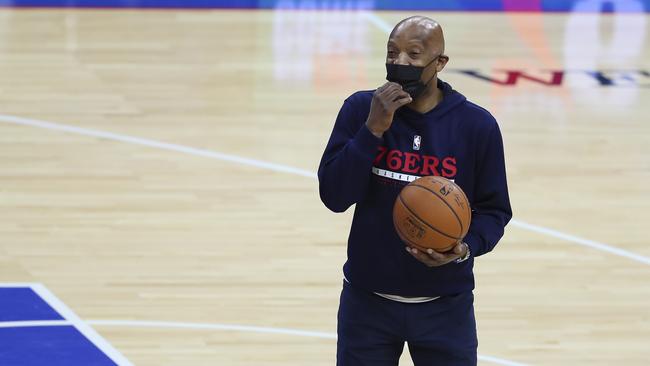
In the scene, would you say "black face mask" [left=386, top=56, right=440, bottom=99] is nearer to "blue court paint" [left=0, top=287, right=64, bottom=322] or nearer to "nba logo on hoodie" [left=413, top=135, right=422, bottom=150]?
"nba logo on hoodie" [left=413, top=135, right=422, bottom=150]

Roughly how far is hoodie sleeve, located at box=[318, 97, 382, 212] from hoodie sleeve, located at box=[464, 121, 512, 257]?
34cm

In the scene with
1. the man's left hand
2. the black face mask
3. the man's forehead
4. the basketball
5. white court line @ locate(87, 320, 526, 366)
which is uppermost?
the man's forehead

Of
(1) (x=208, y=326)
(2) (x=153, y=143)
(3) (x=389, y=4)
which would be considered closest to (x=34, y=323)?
(1) (x=208, y=326)

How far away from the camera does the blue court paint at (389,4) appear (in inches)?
589

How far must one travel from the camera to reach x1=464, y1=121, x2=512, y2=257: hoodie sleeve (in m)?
3.83

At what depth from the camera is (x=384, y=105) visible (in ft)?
11.7

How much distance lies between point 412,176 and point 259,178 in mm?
5095

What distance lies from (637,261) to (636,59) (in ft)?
19.9

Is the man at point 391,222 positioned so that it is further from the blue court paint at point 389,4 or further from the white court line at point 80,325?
the blue court paint at point 389,4

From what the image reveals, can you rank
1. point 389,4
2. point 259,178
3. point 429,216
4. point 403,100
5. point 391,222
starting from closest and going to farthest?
point 403,100
point 429,216
point 391,222
point 259,178
point 389,4

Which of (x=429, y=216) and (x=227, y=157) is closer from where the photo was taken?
(x=429, y=216)

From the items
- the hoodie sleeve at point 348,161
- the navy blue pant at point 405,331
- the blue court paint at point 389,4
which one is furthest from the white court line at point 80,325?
the blue court paint at point 389,4

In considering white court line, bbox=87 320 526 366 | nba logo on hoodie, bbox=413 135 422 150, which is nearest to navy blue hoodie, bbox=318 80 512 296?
nba logo on hoodie, bbox=413 135 422 150

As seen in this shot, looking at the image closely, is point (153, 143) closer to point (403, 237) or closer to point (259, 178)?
point (259, 178)
